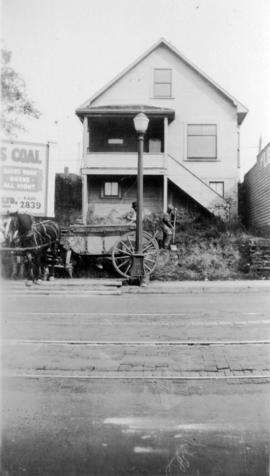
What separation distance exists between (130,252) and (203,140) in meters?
12.1

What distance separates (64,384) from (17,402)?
53 cm

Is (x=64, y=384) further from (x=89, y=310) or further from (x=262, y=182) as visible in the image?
(x=262, y=182)

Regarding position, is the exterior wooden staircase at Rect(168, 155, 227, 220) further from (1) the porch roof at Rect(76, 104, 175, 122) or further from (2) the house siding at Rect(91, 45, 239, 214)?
(1) the porch roof at Rect(76, 104, 175, 122)

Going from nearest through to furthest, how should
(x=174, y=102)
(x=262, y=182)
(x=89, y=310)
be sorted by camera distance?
(x=89, y=310)
(x=262, y=182)
(x=174, y=102)

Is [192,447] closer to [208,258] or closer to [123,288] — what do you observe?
[123,288]

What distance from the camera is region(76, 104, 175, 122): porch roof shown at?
826 inches

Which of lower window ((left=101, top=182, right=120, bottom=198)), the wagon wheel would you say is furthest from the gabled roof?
the wagon wheel

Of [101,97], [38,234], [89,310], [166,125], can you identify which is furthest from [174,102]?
[89,310]

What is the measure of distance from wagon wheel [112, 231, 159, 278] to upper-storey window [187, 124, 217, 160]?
1115 centimetres

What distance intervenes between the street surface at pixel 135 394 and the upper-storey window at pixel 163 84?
1732 cm

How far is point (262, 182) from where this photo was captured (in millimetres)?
18328

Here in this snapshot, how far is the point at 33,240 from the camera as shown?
38.3 feet

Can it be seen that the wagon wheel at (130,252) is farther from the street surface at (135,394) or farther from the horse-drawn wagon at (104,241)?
the street surface at (135,394)

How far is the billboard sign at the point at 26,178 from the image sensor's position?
11297 millimetres
